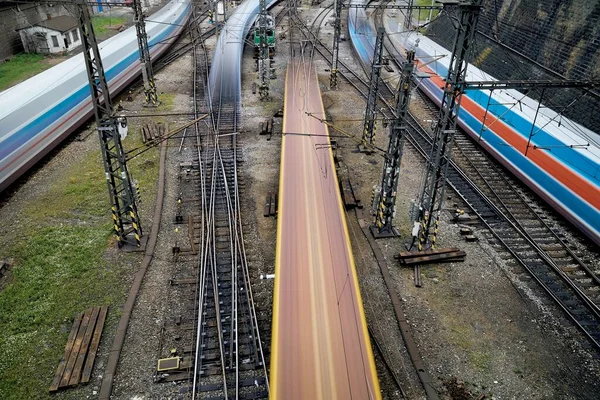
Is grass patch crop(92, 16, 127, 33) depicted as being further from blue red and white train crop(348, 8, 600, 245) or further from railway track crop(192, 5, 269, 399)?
blue red and white train crop(348, 8, 600, 245)

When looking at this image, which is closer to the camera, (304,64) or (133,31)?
(304,64)

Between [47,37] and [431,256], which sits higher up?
[47,37]

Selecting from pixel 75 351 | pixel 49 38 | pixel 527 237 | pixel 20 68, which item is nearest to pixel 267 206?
pixel 75 351

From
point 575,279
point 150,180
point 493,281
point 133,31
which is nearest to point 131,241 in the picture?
point 150,180

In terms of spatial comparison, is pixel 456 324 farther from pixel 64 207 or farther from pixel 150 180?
pixel 64 207

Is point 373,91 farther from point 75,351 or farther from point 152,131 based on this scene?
point 75,351
